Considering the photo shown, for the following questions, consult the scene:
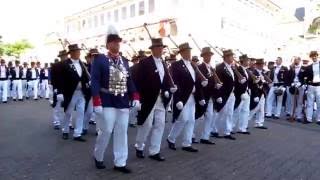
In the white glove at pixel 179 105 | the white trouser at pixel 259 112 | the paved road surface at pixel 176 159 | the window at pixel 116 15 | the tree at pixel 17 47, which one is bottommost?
the paved road surface at pixel 176 159

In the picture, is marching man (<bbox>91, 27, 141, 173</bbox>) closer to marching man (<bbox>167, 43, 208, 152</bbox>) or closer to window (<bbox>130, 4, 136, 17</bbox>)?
marching man (<bbox>167, 43, 208, 152</bbox>)

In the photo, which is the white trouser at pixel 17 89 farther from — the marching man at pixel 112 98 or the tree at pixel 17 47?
the tree at pixel 17 47

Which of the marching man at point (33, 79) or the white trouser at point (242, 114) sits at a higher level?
the marching man at point (33, 79)

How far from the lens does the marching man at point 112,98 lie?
5906 millimetres

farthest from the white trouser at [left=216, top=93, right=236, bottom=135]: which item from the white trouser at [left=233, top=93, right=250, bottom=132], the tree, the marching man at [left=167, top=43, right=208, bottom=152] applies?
the tree

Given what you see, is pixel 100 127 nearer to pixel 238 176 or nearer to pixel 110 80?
pixel 110 80

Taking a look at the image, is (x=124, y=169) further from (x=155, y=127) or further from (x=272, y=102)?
(x=272, y=102)

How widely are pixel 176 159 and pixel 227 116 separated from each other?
2.82 m

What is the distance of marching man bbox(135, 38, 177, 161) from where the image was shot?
272 inches

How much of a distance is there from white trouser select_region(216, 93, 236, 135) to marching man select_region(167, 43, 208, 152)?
1638 mm

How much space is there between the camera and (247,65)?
10500 millimetres

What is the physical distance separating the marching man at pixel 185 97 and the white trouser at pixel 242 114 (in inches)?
97.8

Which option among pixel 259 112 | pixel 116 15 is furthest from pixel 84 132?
pixel 116 15

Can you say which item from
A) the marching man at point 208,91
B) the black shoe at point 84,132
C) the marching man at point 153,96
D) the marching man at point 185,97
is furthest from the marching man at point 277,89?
the marching man at point 153,96
